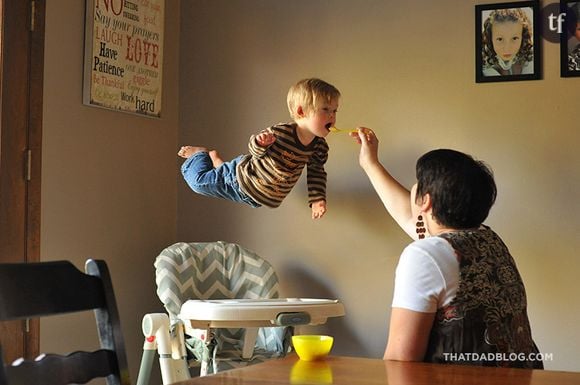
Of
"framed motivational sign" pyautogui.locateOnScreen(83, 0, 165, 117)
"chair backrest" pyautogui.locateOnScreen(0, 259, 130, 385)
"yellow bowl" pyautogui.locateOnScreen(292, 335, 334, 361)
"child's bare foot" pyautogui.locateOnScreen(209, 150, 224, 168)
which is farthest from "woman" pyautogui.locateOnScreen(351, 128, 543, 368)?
"framed motivational sign" pyautogui.locateOnScreen(83, 0, 165, 117)

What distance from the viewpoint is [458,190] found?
1.99 metres

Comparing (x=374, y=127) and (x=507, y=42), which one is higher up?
(x=507, y=42)

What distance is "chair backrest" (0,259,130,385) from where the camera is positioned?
56.4 inches

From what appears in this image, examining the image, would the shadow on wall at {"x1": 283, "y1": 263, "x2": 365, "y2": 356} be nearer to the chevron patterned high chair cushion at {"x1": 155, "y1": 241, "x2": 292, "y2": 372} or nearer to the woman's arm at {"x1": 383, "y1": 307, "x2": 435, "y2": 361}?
the chevron patterned high chair cushion at {"x1": 155, "y1": 241, "x2": 292, "y2": 372}

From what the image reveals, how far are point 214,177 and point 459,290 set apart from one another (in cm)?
168

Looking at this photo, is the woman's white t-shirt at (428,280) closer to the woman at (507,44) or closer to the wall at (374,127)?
the wall at (374,127)

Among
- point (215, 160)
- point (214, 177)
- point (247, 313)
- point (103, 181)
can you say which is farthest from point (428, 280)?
point (103, 181)

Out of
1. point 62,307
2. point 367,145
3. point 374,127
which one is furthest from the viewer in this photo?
point 374,127

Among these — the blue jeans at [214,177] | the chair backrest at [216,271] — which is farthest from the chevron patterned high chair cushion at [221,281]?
the blue jeans at [214,177]

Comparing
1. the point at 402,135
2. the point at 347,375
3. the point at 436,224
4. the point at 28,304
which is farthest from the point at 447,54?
the point at 28,304

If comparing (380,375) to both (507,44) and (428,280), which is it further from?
(507,44)

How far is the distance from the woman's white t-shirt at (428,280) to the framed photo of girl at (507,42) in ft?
5.60

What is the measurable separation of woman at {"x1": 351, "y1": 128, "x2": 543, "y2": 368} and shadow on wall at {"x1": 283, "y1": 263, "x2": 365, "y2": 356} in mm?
1669

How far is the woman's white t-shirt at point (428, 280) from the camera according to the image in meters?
1.83
